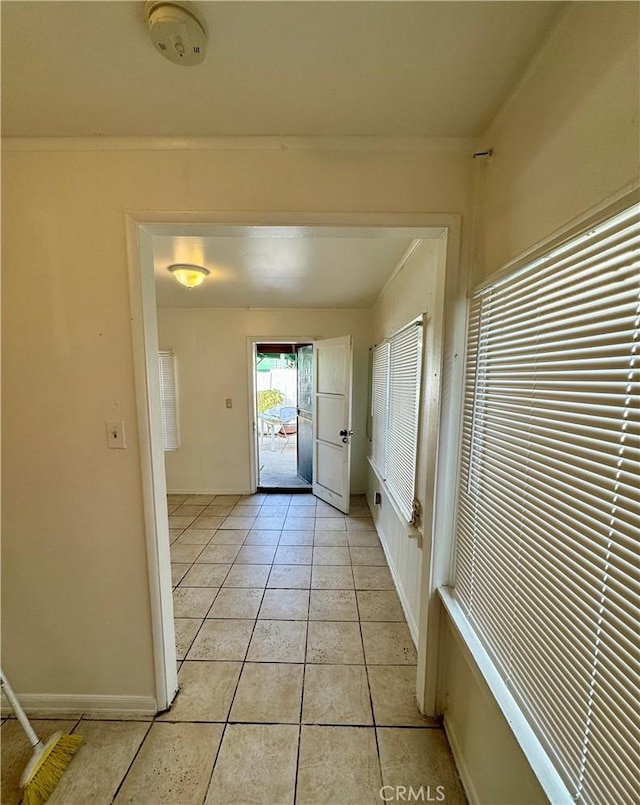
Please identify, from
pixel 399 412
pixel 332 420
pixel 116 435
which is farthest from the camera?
pixel 332 420

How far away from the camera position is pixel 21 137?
1.12 metres

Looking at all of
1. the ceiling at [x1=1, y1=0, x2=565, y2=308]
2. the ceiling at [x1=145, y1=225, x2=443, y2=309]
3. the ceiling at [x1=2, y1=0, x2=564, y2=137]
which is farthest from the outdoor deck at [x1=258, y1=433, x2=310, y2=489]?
the ceiling at [x1=2, y1=0, x2=564, y2=137]

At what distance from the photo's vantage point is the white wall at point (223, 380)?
A: 3760 millimetres

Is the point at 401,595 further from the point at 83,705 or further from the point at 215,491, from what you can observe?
the point at 215,491

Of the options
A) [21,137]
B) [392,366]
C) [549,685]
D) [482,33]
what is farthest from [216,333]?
[549,685]

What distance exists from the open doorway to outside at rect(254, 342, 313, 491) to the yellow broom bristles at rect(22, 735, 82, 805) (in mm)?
2847

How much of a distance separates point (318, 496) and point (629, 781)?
343 centimetres

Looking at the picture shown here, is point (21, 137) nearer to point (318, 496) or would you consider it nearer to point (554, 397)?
point (554, 397)

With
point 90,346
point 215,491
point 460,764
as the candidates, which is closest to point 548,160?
point 90,346

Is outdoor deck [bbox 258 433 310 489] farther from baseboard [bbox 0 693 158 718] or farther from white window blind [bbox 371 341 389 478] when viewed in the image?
baseboard [bbox 0 693 158 718]

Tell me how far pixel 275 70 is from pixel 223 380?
3.23 m

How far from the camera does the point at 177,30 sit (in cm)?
73

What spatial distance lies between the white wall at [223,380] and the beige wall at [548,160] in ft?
8.84

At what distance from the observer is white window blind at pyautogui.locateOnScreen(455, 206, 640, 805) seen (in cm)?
55
